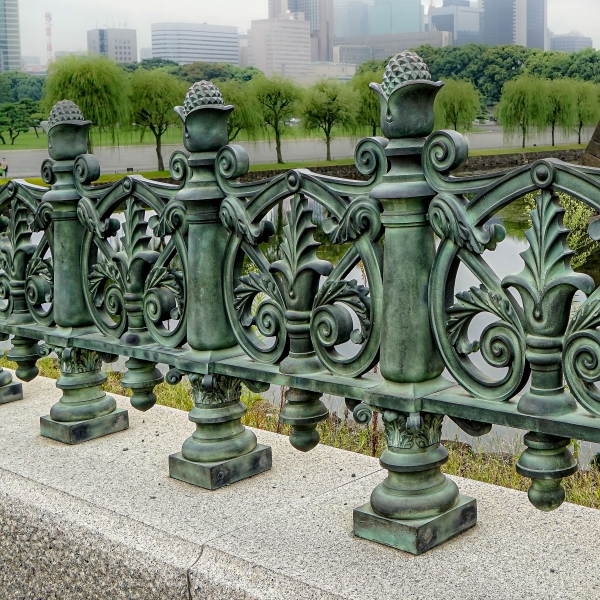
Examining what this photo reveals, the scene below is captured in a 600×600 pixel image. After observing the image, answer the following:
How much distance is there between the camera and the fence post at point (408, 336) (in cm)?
260

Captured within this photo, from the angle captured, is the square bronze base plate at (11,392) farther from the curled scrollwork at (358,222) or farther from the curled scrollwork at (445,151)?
the curled scrollwork at (445,151)

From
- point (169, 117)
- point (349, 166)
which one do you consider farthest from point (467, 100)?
point (169, 117)

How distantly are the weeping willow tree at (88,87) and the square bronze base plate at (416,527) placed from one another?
49.2m

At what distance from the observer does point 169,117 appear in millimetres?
61344

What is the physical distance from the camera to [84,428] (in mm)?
4012

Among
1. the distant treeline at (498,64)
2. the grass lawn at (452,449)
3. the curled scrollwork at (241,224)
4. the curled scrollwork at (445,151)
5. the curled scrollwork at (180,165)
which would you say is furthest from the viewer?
the distant treeline at (498,64)

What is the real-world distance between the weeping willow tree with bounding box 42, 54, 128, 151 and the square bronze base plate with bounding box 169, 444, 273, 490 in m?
48.4

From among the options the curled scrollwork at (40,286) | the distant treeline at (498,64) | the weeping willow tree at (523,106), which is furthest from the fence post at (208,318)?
the distant treeline at (498,64)

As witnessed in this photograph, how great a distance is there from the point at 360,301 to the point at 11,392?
102 inches

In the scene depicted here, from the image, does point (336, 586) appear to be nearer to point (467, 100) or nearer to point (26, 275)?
point (26, 275)

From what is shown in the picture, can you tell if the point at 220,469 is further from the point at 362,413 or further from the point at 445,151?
the point at 445,151

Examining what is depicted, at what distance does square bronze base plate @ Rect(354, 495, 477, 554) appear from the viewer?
2703 mm

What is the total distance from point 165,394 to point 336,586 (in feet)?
16.5

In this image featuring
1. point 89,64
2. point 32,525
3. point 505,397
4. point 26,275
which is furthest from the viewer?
point 89,64
